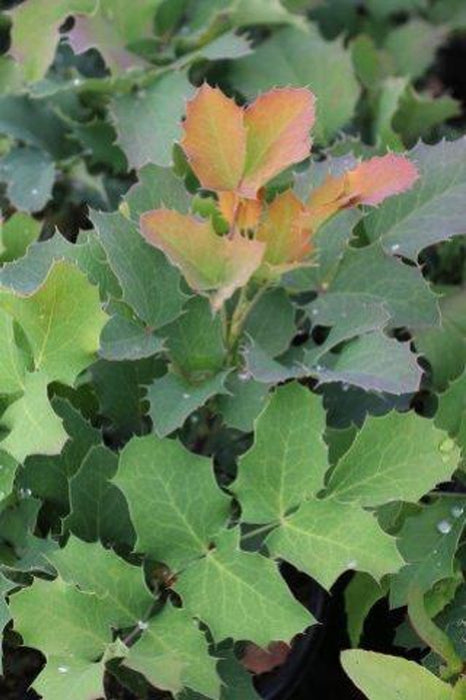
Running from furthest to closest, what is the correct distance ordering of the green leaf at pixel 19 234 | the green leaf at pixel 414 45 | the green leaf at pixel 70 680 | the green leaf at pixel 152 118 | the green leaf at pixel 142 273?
the green leaf at pixel 414 45, the green leaf at pixel 152 118, the green leaf at pixel 19 234, the green leaf at pixel 142 273, the green leaf at pixel 70 680

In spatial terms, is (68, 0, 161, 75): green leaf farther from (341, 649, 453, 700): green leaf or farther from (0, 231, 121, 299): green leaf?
(341, 649, 453, 700): green leaf

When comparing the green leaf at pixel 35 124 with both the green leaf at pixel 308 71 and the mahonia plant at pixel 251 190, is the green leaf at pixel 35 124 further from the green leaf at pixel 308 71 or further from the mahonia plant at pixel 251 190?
the mahonia plant at pixel 251 190

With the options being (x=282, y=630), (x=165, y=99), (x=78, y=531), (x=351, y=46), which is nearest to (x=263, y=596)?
(x=282, y=630)

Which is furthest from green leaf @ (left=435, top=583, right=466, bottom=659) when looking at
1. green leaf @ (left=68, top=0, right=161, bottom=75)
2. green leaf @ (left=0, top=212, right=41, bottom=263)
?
green leaf @ (left=68, top=0, right=161, bottom=75)

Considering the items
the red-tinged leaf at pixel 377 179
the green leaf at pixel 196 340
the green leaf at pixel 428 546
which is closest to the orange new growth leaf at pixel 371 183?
the red-tinged leaf at pixel 377 179

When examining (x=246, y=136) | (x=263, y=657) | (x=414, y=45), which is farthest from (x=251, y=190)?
(x=414, y=45)

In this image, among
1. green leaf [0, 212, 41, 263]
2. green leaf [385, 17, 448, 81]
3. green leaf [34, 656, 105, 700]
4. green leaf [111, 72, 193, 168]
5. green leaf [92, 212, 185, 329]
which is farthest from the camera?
green leaf [385, 17, 448, 81]

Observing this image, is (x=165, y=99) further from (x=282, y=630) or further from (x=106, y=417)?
(x=282, y=630)
